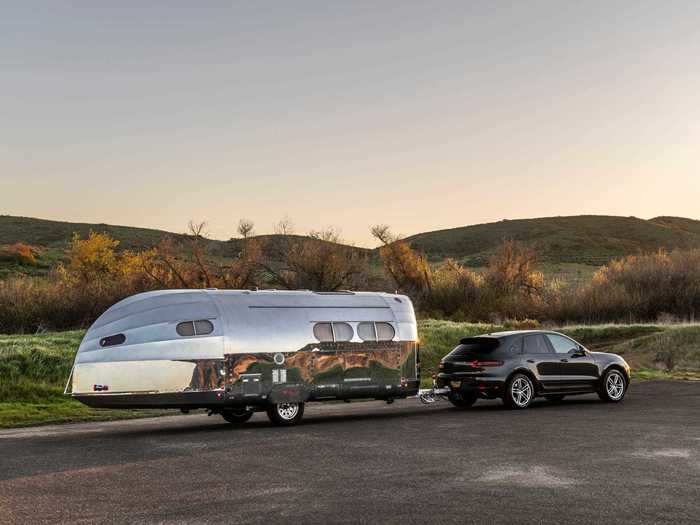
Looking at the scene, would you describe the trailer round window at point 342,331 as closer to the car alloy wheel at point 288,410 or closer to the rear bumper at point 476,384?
the car alloy wheel at point 288,410

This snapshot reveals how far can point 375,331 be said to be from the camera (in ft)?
63.3

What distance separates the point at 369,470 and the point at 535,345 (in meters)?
9.90

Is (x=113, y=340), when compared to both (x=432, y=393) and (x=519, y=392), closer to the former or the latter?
(x=432, y=393)

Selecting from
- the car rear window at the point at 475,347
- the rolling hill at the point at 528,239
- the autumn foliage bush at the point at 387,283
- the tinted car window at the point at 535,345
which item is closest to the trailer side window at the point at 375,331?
the car rear window at the point at 475,347

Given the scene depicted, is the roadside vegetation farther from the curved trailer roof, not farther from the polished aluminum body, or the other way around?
the curved trailer roof

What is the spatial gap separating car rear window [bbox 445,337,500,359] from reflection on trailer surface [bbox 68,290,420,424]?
1.46 metres

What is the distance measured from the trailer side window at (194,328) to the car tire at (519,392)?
7031 mm

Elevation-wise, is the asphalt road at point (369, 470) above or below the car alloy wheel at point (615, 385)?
below

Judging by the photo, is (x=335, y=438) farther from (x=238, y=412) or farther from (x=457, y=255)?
(x=457, y=255)

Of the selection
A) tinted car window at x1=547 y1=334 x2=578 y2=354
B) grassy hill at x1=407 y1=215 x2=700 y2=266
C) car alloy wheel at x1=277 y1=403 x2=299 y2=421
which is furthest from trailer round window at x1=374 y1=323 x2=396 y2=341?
grassy hill at x1=407 y1=215 x2=700 y2=266

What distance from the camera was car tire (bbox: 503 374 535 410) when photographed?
20.1m

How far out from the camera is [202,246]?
5659 centimetres

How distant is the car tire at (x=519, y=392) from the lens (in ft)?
65.9

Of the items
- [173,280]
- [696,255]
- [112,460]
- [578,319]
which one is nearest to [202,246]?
[173,280]
